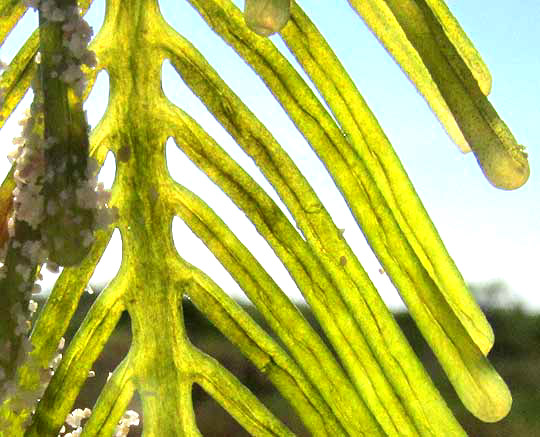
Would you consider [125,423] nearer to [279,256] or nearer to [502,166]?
[279,256]

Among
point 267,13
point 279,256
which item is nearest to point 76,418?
point 279,256

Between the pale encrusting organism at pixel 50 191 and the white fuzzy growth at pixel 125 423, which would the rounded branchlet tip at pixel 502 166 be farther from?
the white fuzzy growth at pixel 125 423

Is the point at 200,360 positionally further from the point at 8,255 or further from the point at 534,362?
the point at 534,362

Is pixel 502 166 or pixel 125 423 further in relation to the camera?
pixel 125 423

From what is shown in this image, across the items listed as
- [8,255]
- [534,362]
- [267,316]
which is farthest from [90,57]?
[534,362]

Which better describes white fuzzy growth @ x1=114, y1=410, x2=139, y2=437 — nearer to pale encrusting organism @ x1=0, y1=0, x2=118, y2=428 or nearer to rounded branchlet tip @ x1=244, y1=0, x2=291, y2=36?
pale encrusting organism @ x1=0, y1=0, x2=118, y2=428

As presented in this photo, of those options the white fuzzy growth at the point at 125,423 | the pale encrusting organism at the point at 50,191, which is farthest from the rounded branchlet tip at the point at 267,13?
the white fuzzy growth at the point at 125,423

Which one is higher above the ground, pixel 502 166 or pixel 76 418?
pixel 502 166
